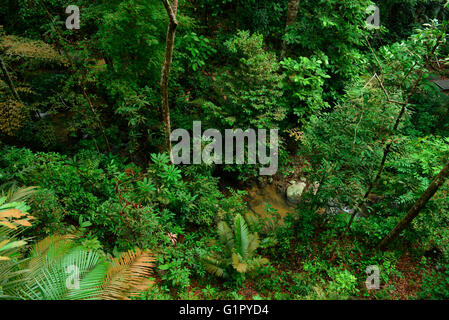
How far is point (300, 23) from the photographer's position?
24.6 feet

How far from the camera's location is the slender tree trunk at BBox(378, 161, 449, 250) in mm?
3604

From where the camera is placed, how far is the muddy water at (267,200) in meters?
7.16

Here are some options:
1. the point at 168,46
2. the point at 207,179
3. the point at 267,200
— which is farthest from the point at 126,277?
the point at 267,200

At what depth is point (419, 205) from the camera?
4043 millimetres

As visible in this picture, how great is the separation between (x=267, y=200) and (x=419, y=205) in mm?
3915

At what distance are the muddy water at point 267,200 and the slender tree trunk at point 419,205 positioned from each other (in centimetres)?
260

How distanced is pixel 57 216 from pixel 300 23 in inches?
305

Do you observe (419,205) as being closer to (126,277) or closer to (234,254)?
(234,254)

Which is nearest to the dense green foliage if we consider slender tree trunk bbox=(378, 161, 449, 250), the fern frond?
the fern frond

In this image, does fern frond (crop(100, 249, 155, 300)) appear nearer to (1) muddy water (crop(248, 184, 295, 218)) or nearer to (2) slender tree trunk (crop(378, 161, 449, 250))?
(1) muddy water (crop(248, 184, 295, 218))

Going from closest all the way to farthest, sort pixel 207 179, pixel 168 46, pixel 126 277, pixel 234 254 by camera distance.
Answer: pixel 126 277, pixel 168 46, pixel 234 254, pixel 207 179

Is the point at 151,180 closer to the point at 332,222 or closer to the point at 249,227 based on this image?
the point at 249,227

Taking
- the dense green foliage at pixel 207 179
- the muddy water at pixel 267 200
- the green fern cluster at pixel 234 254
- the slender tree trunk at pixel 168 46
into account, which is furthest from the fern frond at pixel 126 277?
the muddy water at pixel 267 200

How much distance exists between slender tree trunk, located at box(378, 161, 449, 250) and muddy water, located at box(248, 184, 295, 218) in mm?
2599
